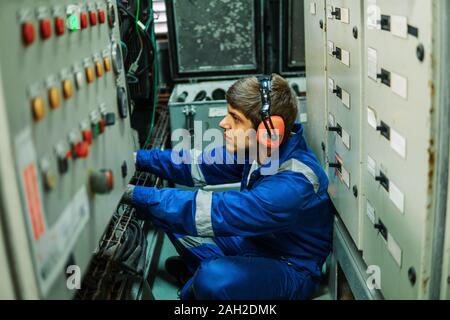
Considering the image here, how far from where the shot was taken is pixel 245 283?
194cm

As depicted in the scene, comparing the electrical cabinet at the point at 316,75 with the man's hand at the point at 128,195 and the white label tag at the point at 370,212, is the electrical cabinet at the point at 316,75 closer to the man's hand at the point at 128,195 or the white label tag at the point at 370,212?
the white label tag at the point at 370,212

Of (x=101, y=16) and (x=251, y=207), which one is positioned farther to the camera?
(x=251, y=207)

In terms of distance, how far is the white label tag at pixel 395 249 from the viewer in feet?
4.97

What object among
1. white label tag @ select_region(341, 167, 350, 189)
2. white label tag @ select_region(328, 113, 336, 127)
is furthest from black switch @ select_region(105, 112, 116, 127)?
white label tag @ select_region(328, 113, 336, 127)

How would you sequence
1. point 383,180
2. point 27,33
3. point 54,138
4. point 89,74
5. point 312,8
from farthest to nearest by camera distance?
1. point 312,8
2. point 383,180
3. point 89,74
4. point 54,138
5. point 27,33

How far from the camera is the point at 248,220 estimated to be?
71.5 inches

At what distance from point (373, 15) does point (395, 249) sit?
2.39 feet

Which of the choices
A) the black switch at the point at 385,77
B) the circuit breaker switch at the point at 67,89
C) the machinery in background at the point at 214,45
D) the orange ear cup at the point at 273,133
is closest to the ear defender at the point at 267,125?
the orange ear cup at the point at 273,133

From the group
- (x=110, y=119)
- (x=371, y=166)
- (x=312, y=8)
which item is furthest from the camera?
(x=312, y=8)

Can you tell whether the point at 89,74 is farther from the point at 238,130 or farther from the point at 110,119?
the point at 238,130

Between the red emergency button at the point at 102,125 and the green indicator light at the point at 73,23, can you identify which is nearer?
the green indicator light at the point at 73,23

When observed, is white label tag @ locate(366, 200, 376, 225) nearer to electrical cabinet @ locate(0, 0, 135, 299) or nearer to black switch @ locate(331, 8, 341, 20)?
black switch @ locate(331, 8, 341, 20)

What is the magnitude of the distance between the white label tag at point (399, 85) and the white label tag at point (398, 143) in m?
0.12

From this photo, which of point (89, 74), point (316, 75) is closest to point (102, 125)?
point (89, 74)
